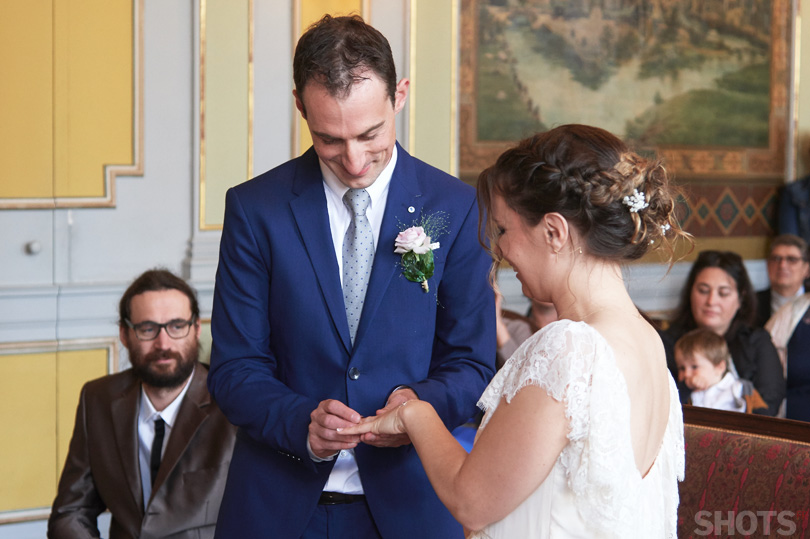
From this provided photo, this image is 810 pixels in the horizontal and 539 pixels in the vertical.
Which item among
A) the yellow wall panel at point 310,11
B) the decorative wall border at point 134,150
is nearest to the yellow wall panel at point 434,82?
the yellow wall panel at point 310,11

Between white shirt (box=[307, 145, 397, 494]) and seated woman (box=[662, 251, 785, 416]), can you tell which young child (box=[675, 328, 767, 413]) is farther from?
white shirt (box=[307, 145, 397, 494])

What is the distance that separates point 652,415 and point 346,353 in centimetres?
69

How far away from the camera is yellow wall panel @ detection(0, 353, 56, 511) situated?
4996mm

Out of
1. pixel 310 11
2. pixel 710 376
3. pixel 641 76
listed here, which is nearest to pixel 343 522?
pixel 710 376

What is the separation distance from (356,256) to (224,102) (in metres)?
3.49

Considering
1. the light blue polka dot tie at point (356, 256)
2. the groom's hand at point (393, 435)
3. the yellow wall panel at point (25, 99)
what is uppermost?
the yellow wall panel at point (25, 99)

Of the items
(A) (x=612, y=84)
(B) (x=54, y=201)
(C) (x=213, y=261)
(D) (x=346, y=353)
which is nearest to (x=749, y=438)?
(D) (x=346, y=353)

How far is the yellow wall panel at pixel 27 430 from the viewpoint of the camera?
5.00 meters

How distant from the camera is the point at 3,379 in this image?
4.97m

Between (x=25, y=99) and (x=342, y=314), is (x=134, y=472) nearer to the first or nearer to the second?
(x=342, y=314)

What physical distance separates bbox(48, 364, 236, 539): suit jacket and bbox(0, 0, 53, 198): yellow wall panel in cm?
188

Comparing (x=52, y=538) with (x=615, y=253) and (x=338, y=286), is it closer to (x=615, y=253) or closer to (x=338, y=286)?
(x=338, y=286)

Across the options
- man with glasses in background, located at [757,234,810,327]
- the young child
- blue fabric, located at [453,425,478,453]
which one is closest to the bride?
blue fabric, located at [453,425,478,453]

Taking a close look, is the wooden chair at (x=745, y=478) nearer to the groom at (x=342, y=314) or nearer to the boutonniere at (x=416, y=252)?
the groom at (x=342, y=314)
